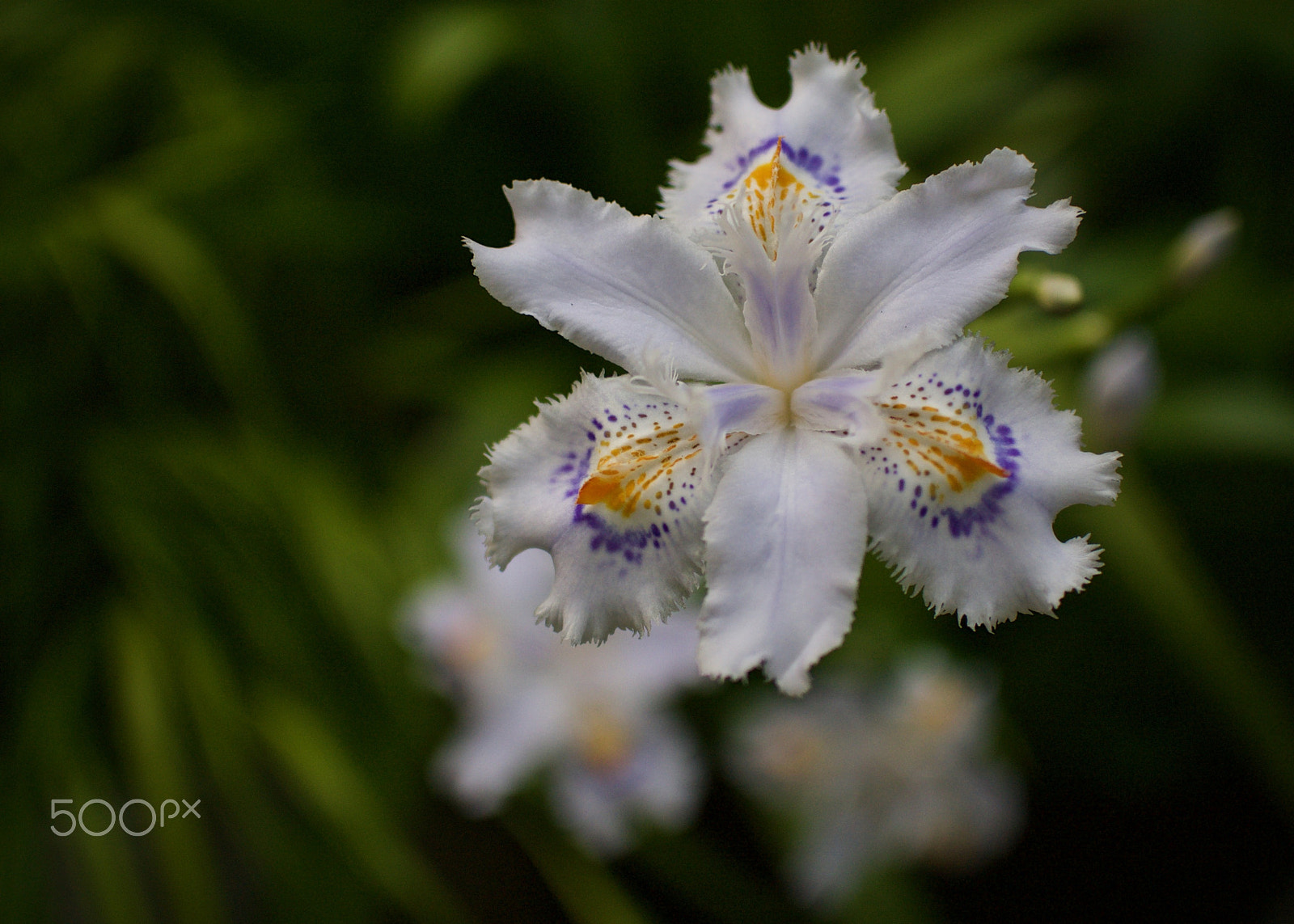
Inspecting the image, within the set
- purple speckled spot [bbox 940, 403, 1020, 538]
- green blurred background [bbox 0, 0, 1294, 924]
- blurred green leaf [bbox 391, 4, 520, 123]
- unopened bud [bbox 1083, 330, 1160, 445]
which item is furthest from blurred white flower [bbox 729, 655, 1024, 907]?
blurred green leaf [bbox 391, 4, 520, 123]

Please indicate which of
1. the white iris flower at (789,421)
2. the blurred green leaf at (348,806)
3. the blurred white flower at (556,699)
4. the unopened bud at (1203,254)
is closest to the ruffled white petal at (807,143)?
the white iris flower at (789,421)

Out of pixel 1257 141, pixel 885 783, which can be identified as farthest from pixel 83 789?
pixel 1257 141

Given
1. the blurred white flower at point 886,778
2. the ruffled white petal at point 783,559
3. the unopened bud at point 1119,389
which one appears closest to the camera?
the ruffled white petal at point 783,559

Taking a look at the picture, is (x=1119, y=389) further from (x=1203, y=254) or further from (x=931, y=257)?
(x=931, y=257)

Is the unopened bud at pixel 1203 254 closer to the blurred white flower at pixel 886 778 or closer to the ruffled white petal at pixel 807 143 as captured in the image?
the ruffled white petal at pixel 807 143

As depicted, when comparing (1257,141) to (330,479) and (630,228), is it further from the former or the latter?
(330,479)
